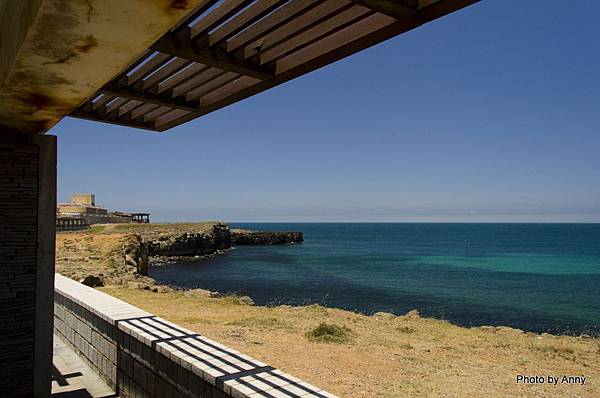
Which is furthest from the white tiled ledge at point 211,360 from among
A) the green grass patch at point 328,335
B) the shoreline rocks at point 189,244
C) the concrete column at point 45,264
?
the shoreline rocks at point 189,244

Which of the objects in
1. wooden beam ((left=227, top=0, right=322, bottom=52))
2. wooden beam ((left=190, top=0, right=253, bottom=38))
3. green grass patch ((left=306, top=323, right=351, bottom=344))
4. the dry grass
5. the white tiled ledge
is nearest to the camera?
wooden beam ((left=227, top=0, right=322, bottom=52))

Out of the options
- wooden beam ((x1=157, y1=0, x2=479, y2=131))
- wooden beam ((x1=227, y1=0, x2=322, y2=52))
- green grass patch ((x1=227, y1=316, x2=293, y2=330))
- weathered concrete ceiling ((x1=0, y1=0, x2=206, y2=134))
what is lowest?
green grass patch ((x1=227, y1=316, x2=293, y2=330))

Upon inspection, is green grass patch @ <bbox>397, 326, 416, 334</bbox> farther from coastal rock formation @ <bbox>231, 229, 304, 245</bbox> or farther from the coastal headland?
coastal rock formation @ <bbox>231, 229, 304, 245</bbox>

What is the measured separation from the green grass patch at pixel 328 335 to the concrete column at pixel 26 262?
6.64m

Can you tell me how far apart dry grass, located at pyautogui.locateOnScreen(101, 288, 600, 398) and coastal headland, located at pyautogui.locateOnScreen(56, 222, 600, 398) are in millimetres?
23

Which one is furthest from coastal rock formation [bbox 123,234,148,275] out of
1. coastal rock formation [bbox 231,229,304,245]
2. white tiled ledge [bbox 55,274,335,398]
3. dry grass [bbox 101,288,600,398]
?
coastal rock formation [bbox 231,229,304,245]

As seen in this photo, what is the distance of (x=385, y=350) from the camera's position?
9828mm

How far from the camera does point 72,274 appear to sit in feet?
60.5

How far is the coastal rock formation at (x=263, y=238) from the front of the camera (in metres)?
87.2

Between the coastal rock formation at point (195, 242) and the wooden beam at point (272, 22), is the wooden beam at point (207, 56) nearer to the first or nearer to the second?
the wooden beam at point (272, 22)

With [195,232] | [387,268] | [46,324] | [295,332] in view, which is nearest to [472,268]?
[387,268]

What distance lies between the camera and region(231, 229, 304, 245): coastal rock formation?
3435 inches

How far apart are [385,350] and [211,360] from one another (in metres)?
7.22

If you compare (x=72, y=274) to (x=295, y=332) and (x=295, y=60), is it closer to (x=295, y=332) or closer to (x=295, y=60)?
(x=295, y=332)
